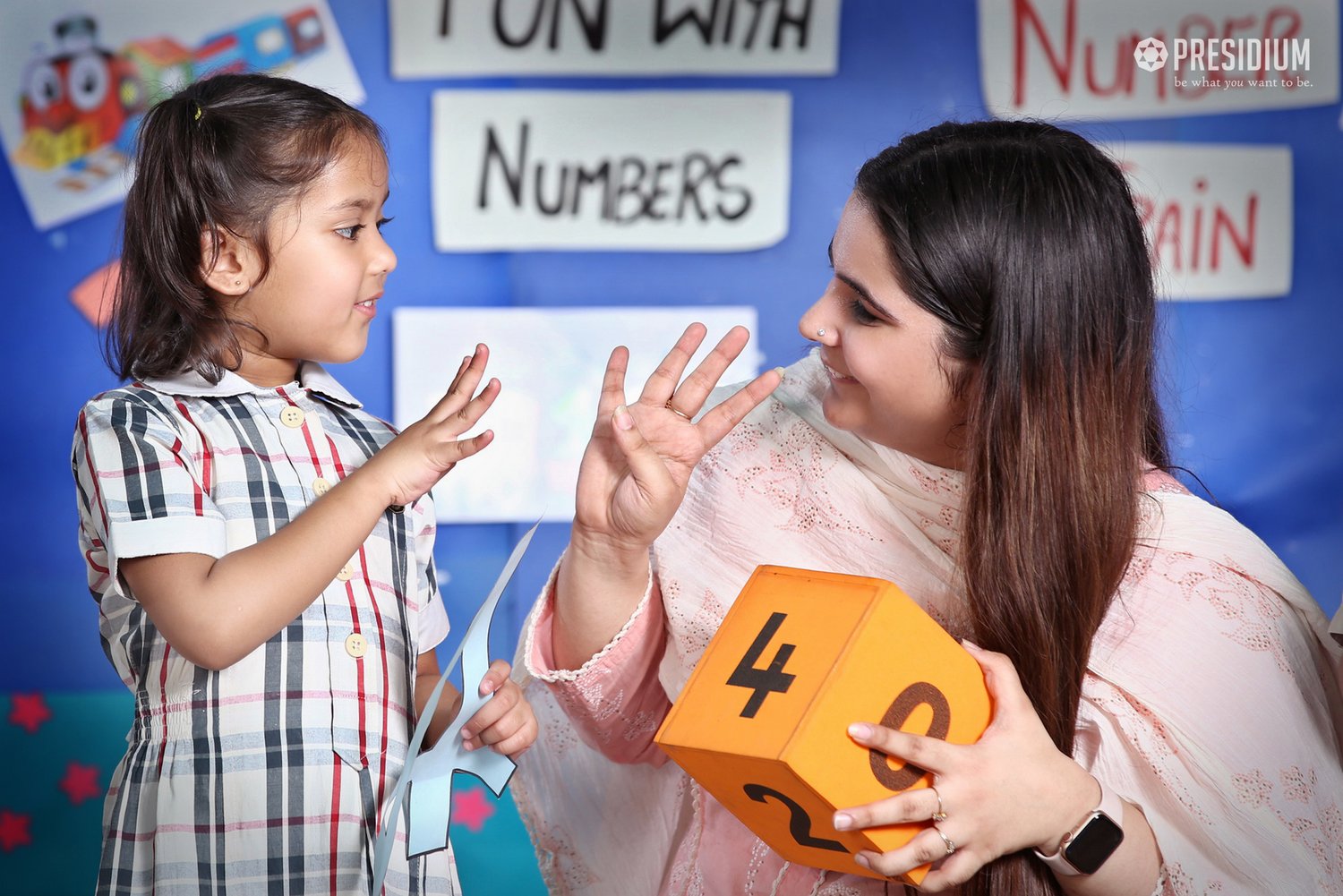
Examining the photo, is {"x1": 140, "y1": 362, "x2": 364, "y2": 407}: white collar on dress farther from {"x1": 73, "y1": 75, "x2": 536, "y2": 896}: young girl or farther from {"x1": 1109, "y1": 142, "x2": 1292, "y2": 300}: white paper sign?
{"x1": 1109, "y1": 142, "x2": 1292, "y2": 300}: white paper sign

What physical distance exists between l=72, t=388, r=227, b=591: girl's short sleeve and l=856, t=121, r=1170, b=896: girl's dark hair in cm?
74

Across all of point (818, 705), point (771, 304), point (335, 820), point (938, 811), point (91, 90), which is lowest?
point (335, 820)

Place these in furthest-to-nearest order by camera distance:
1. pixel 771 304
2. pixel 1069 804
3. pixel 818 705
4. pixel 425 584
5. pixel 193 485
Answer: pixel 771 304 → pixel 425 584 → pixel 193 485 → pixel 1069 804 → pixel 818 705

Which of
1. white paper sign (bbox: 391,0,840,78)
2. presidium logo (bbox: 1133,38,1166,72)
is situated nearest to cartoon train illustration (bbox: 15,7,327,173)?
white paper sign (bbox: 391,0,840,78)

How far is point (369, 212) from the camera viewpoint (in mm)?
1390

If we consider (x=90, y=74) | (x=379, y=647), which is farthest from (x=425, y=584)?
(x=90, y=74)

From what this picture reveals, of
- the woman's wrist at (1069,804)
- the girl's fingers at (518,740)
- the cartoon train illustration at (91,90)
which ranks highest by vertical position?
the cartoon train illustration at (91,90)

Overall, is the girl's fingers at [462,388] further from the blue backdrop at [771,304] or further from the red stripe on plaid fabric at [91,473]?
the blue backdrop at [771,304]

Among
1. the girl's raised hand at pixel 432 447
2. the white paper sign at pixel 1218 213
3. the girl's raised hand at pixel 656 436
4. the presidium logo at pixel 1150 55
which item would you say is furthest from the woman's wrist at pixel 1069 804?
the presidium logo at pixel 1150 55

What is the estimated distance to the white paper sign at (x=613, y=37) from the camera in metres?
2.52

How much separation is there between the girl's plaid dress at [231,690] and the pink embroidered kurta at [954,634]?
23cm

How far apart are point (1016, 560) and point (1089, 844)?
27 cm

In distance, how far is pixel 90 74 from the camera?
2.47 m

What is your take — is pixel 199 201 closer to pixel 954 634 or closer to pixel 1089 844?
pixel 954 634
